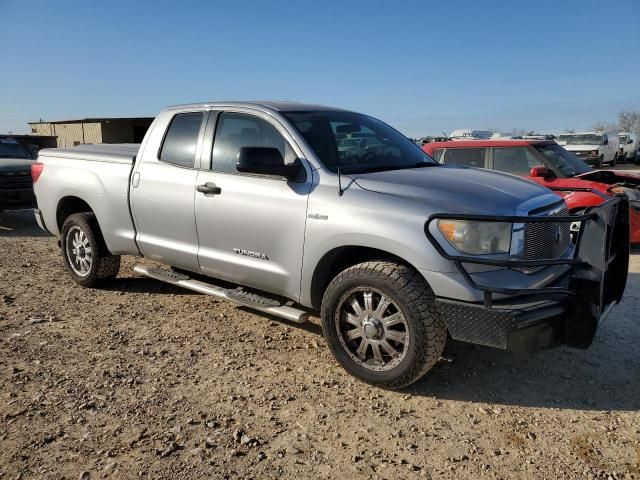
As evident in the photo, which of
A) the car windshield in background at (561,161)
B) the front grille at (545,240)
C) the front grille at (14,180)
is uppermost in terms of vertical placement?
the car windshield in background at (561,161)

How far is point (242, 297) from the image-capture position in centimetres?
428

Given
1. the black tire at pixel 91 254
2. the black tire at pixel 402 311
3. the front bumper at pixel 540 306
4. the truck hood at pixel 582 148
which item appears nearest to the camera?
the front bumper at pixel 540 306

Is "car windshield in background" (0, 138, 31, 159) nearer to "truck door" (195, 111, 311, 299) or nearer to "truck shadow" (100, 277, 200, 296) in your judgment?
"truck shadow" (100, 277, 200, 296)

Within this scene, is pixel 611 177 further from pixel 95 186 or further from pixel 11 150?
pixel 11 150

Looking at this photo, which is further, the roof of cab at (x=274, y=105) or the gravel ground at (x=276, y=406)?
the roof of cab at (x=274, y=105)

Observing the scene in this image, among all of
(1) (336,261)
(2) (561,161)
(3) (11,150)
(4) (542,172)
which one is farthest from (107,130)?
(1) (336,261)

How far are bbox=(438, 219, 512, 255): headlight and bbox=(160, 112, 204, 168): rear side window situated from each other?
7.98 ft

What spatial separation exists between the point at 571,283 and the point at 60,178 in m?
5.06

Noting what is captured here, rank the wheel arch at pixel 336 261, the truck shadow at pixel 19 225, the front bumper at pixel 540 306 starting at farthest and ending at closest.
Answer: the truck shadow at pixel 19 225
the wheel arch at pixel 336 261
the front bumper at pixel 540 306

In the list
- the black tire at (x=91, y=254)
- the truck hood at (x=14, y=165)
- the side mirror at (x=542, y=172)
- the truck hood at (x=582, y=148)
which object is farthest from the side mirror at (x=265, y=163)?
the truck hood at (x=582, y=148)

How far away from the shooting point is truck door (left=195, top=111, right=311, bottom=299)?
3.90 metres

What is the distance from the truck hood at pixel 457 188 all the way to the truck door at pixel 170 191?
1613 millimetres

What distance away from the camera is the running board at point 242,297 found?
3955 millimetres

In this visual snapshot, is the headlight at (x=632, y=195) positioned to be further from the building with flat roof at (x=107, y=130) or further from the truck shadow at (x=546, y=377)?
the building with flat roof at (x=107, y=130)
